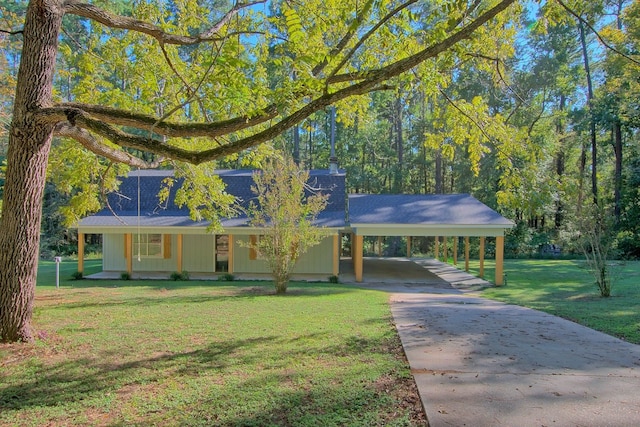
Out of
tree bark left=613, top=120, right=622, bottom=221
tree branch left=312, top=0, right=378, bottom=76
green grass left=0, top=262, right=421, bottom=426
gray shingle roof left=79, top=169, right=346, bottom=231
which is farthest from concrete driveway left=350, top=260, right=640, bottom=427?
tree bark left=613, top=120, right=622, bottom=221

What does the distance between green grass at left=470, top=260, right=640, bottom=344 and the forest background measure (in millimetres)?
1408

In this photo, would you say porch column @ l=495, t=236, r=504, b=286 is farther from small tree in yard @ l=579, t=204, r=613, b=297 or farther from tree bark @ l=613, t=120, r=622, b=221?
tree bark @ l=613, t=120, r=622, b=221

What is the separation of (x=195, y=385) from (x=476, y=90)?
33082 millimetres

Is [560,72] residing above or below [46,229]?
above

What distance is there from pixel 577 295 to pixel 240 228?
36.7 feet

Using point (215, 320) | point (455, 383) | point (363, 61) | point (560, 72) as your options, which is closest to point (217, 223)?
point (215, 320)

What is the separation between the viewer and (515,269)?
70.8ft

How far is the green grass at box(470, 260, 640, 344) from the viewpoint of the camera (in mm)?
7754

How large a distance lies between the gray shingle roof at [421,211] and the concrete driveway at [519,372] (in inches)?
337

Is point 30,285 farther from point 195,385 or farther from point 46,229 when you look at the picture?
point 46,229

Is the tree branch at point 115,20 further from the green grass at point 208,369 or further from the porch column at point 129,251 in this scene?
the porch column at point 129,251

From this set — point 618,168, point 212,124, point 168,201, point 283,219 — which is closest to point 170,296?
point 283,219

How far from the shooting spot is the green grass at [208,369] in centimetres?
363

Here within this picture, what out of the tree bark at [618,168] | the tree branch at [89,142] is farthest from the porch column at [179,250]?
the tree bark at [618,168]
